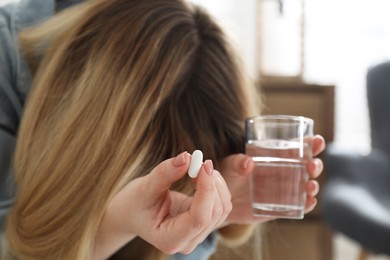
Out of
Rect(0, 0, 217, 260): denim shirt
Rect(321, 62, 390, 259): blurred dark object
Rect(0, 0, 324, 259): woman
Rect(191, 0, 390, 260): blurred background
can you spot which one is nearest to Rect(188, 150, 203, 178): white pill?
Rect(0, 0, 324, 259): woman

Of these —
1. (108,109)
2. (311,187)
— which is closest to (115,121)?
(108,109)

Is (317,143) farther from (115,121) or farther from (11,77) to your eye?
(11,77)

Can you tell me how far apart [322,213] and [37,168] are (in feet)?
5.10

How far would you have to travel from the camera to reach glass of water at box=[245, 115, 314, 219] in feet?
2.66

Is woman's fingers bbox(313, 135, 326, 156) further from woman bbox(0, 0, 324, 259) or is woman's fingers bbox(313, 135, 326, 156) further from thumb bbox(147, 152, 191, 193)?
thumb bbox(147, 152, 191, 193)

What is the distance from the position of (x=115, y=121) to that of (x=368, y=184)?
173 centimetres

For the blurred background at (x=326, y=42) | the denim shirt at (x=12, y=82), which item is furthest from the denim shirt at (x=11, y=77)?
the blurred background at (x=326, y=42)

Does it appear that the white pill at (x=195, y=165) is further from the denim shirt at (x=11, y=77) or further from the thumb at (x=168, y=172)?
the denim shirt at (x=11, y=77)

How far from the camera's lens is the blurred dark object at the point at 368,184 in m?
2.10

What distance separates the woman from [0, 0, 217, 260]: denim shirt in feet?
0.08

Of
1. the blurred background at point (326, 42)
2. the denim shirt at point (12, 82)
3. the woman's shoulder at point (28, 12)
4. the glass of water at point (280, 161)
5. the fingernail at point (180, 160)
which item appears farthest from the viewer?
the blurred background at point (326, 42)

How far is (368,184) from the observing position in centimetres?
243

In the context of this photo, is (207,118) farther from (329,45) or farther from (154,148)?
(329,45)

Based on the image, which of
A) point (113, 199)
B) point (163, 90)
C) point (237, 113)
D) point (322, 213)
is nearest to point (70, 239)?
point (113, 199)
